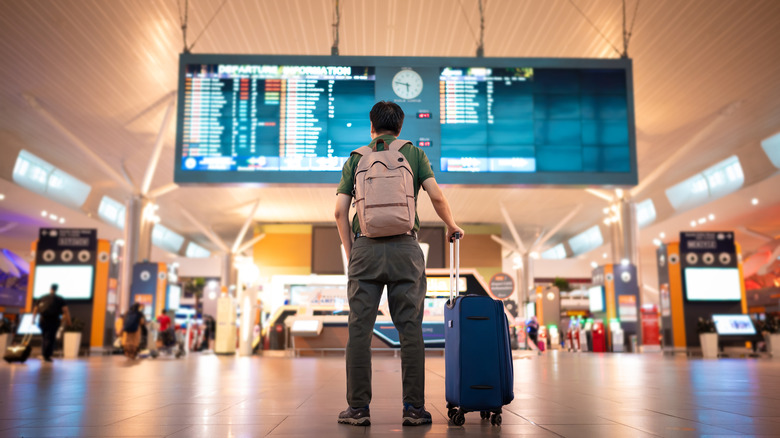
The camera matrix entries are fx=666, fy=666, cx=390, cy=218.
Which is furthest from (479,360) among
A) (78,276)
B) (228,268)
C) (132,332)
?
(228,268)

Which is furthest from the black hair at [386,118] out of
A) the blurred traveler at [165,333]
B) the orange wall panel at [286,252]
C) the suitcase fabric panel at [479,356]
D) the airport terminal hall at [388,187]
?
the orange wall panel at [286,252]

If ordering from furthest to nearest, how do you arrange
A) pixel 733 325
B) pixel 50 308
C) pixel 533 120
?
pixel 733 325 → pixel 50 308 → pixel 533 120

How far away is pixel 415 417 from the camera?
10.1ft

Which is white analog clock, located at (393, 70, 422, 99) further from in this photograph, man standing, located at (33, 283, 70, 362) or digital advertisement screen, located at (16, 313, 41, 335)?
digital advertisement screen, located at (16, 313, 41, 335)

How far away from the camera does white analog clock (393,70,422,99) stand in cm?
889

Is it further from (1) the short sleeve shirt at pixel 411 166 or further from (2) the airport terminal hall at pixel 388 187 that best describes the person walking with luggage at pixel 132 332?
(1) the short sleeve shirt at pixel 411 166

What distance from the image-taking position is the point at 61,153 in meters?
22.2

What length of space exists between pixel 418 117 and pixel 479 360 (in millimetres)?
5850

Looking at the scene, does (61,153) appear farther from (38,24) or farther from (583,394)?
(583,394)

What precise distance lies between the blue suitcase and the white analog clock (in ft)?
19.3

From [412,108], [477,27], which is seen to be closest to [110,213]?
[477,27]

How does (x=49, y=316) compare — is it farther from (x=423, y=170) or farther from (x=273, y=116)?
(x=423, y=170)

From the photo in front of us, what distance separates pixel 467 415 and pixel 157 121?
18225 millimetres

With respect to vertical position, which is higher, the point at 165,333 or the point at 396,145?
the point at 396,145
